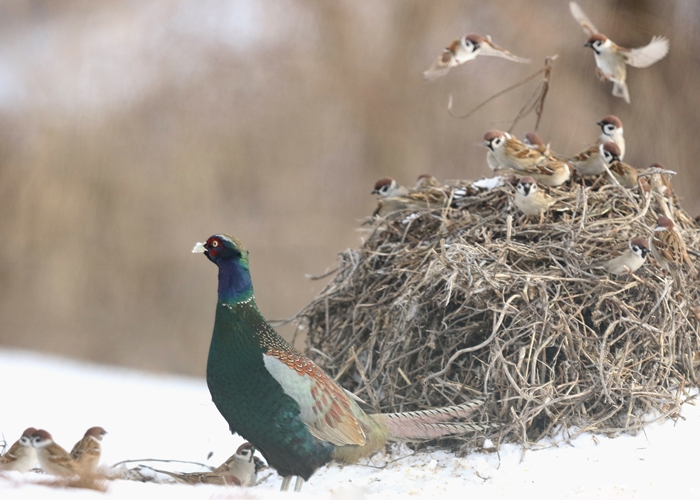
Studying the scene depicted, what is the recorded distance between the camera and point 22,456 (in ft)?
4.84

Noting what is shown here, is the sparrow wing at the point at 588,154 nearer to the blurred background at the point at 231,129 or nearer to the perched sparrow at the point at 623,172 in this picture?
the perched sparrow at the point at 623,172

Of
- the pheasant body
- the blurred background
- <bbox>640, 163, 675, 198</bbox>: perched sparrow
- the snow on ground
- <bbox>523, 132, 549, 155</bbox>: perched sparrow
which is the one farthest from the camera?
the blurred background

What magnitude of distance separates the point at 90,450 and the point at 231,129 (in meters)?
2.00

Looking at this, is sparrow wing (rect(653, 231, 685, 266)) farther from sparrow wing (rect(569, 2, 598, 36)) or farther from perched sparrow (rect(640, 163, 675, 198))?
sparrow wing (rect(569, 2, 598, 36))

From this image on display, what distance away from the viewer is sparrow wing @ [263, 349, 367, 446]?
1.32 m

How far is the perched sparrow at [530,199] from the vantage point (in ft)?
5.34

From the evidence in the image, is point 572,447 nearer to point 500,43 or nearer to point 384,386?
point 384,386

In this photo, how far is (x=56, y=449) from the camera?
1511 mm

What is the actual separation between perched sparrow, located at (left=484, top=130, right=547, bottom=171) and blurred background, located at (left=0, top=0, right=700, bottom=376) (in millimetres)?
1274

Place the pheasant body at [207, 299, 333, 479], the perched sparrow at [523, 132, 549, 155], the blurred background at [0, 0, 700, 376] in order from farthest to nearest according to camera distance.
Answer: the blurred background at [0, 0, 700, 376] < the perched sparrow at [523, 132, 549, 155] < the pheasant body at [207, 299, 333, 479]

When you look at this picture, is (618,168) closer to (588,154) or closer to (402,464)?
(588,154)

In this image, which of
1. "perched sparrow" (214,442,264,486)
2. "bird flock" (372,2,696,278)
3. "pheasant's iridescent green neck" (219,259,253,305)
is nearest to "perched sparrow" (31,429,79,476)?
"perched sparrow" (214,442,264,486)

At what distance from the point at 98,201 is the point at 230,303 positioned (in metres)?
2.07

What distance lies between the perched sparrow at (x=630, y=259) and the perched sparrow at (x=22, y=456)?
1.23 m
